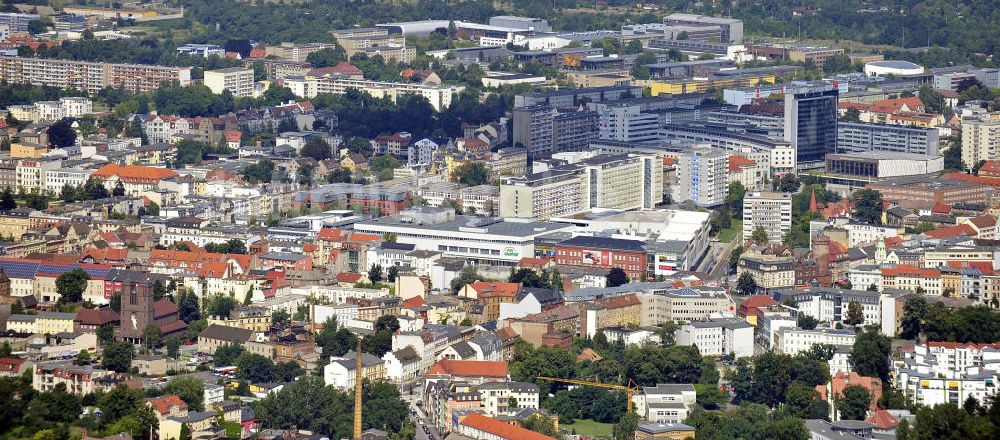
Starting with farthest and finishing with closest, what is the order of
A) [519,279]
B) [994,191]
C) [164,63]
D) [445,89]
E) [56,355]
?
[164,63] → [445,89] → [994,191] → [519,279] → [56,355]

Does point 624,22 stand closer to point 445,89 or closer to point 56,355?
point 445,89

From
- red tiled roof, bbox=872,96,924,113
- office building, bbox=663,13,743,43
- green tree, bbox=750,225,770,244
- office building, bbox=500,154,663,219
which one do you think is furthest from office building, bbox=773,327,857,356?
office building, bbox=663,13,743,43

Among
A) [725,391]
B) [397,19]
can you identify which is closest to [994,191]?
[725,391]

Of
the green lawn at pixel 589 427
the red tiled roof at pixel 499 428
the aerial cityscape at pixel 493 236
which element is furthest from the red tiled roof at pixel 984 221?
the red tiled roof at pixel 499 428

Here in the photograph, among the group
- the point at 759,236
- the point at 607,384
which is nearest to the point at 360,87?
the point at 759,236

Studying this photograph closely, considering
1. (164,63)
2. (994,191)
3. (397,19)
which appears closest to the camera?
(994,191)

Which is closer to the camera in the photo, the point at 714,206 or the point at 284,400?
the point at 284,400

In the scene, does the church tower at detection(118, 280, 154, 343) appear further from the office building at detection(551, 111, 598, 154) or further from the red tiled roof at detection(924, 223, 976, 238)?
the office building at detection(551, 111, 598, 154)

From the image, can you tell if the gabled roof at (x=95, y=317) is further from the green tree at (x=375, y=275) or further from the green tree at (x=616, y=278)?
the green tree at (x=616, y=278)
